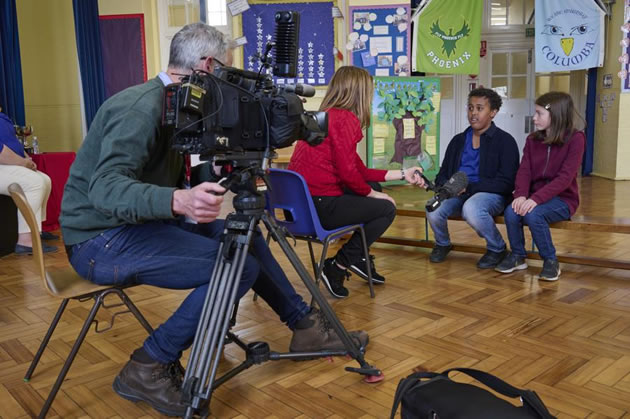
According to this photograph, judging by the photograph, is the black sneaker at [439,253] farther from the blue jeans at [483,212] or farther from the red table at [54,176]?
the red table at [54,176]

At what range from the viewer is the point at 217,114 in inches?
56.4

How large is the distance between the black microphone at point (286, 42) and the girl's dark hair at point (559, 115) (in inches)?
75.3

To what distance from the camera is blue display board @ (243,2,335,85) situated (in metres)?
6.22

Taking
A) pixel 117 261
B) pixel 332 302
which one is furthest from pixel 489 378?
pixel 332 302

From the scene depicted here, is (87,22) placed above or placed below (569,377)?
above

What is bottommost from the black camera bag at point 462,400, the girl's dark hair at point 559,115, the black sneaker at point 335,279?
the black sneaker at point 335,279

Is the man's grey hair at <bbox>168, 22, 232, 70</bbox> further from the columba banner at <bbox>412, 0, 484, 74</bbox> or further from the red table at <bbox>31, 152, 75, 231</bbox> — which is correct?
the columba banner at <bbox>412, 0, 484, 74</bbox>

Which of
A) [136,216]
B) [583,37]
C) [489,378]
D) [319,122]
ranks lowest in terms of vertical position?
[489,378]

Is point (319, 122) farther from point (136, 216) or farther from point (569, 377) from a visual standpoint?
point (569, 377)

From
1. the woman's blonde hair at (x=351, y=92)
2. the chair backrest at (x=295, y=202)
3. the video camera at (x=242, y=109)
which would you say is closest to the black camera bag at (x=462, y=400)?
the video camera at (x=242, y=109)

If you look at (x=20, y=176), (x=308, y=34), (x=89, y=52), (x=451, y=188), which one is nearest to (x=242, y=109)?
(x=451, y=188)

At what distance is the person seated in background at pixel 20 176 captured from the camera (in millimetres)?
3684

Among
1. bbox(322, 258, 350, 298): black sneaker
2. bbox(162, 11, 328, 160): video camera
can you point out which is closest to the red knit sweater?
bbox(322, 258, 350, 298): black sneaker

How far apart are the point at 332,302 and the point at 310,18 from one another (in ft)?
14.2
